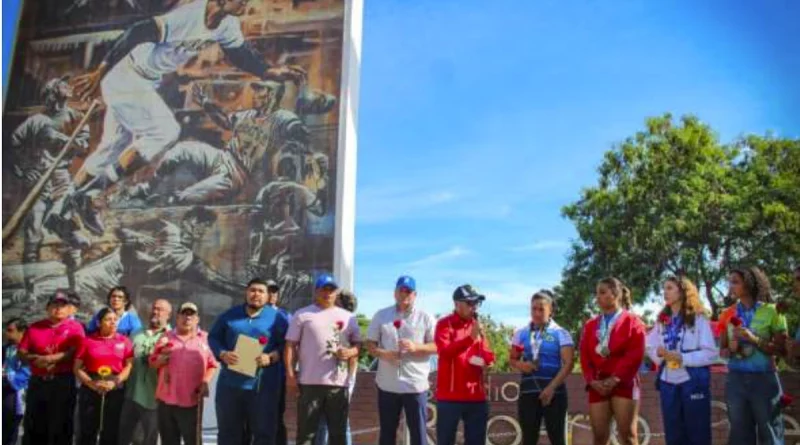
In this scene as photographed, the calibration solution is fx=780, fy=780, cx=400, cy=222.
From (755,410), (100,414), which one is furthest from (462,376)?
(100,414)

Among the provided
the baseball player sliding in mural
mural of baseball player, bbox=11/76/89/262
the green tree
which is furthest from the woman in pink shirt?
the green tree

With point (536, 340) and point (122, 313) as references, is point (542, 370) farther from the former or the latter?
point (122, 313)

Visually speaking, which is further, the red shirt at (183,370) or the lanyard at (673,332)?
the red shirt at (183,370)

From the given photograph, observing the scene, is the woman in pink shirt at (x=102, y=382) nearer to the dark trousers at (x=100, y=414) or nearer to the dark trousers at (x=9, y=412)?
the dark trousers at (x=100, y=414)

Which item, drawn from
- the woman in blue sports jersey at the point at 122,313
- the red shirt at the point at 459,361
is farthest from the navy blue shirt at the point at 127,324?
the red shirt at the point at 459,361

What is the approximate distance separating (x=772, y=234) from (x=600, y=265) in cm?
324

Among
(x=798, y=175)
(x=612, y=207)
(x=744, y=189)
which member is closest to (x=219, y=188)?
(x=612, y=207)

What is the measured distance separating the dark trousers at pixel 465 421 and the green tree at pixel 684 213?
11.3 metres

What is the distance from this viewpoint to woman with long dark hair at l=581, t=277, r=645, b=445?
411 cm

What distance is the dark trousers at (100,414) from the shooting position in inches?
202

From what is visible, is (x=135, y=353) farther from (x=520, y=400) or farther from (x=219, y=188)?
(x=219, y=188)

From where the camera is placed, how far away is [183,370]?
4809 mm

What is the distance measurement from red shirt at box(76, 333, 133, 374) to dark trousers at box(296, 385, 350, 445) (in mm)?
1460

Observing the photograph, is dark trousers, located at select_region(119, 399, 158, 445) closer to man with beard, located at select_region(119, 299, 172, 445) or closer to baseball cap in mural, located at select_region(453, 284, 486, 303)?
man with beard, located at select_region(119, 299, 172, 445)
